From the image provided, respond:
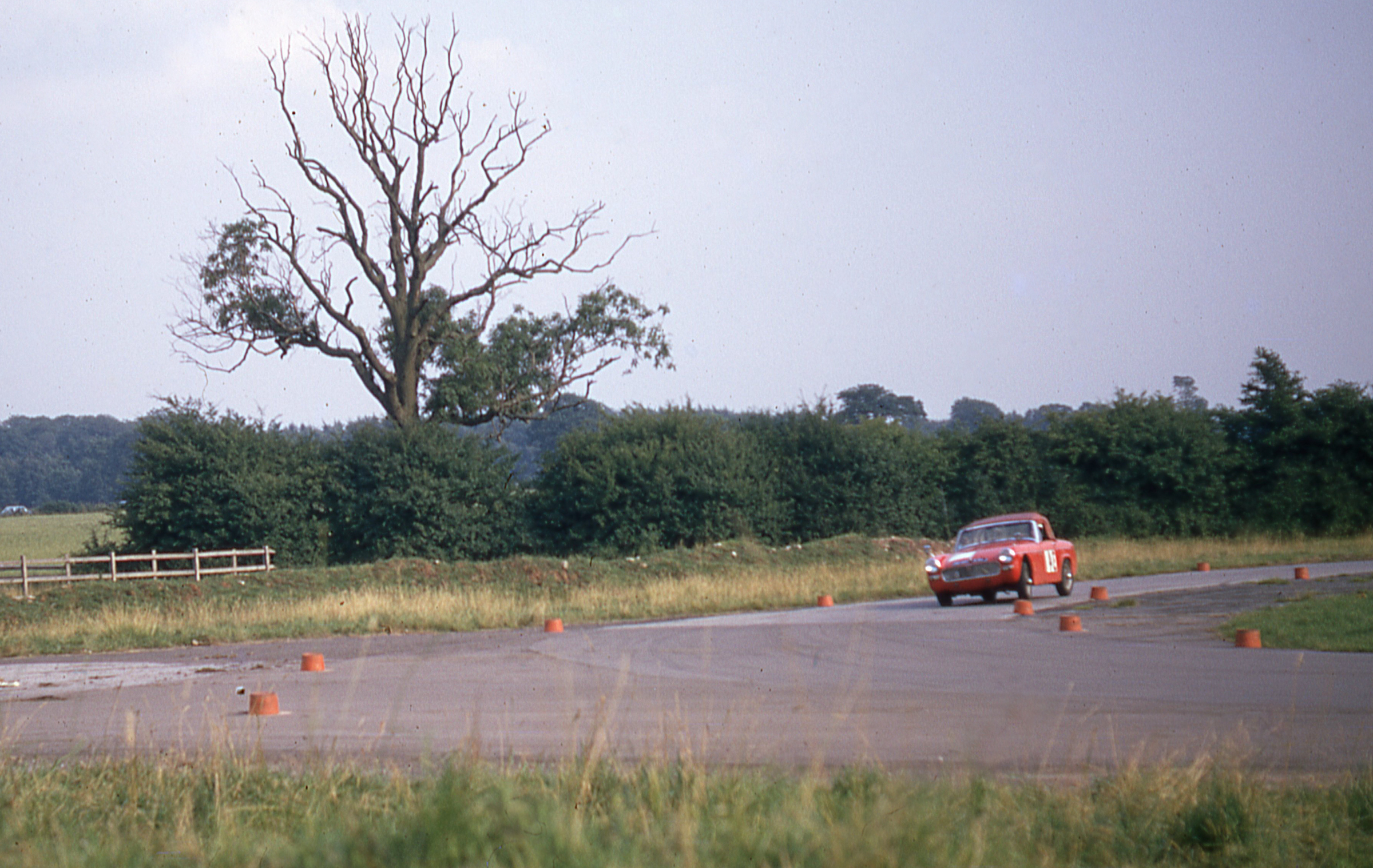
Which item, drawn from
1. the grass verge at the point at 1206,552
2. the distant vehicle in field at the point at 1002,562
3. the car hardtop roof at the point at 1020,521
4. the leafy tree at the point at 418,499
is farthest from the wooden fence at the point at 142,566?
the grass verge at the point at 1206,552

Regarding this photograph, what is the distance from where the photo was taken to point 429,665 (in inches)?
576

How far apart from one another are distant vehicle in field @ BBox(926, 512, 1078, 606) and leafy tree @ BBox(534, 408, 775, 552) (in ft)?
55.5

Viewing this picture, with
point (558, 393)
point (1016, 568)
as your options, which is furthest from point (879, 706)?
point (558, 393)

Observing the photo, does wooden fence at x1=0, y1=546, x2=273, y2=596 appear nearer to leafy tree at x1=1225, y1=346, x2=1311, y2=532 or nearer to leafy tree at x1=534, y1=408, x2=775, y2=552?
leafy tree at x1=534, y1=408, x2=775, y2=552

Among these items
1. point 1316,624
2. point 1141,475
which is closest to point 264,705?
point 1316,624

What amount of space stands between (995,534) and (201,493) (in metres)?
25.0

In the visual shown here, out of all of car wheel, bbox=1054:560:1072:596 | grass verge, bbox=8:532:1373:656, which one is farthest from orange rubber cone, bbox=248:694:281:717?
car wheel, bbox=1054:560:1072:596

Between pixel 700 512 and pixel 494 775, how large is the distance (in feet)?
109

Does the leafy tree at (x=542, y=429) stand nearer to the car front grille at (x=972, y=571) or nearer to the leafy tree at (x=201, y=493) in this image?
the leafy tree at (x=201, y=493)

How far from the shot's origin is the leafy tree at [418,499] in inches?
1496

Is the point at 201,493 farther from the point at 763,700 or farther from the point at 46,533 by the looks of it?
the point at 46,533

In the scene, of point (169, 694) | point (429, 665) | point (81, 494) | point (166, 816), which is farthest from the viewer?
point (81, 494)

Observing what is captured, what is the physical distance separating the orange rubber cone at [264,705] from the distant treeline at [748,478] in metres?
27.4

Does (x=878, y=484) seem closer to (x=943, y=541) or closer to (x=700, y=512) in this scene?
(x=943, y=541)
